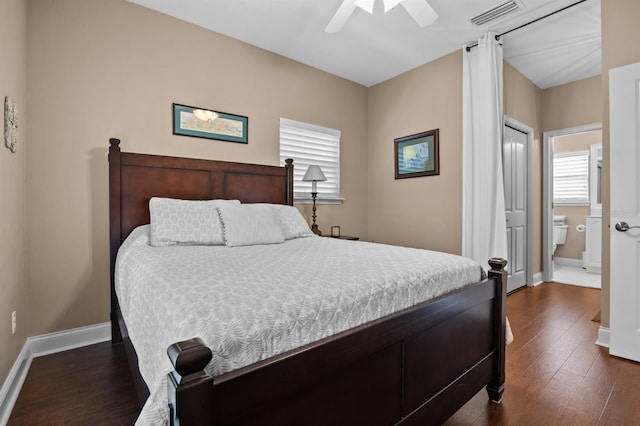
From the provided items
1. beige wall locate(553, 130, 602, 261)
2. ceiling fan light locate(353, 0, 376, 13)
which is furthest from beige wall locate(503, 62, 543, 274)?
ceiling fan light locate(353, 0, 376, 13)

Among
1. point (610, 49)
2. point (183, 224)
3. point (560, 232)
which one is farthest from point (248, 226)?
point (560, 232)

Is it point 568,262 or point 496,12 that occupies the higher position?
point 496,12

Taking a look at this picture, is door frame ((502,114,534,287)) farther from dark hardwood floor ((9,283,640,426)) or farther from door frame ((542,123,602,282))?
dark hardwood floor ((9,283,640,426))

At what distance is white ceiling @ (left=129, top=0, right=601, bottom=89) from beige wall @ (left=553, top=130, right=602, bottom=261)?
1.86 m

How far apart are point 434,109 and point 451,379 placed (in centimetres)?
314

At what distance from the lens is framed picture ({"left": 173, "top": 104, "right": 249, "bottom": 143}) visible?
293 cm

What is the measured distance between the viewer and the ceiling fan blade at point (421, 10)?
2.26 meters

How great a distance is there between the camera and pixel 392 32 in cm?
317

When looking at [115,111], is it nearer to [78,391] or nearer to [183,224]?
[183,224]

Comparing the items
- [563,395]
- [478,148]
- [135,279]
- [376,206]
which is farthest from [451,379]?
[376,206]

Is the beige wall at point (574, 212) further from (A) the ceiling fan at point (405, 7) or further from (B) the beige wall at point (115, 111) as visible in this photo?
(A) the ceiling fan at point (405, 7)

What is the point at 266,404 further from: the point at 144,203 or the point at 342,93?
the point at 342,93

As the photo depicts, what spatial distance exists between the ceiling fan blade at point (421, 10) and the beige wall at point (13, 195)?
98.2 inches

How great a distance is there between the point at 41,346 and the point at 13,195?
1155mm
